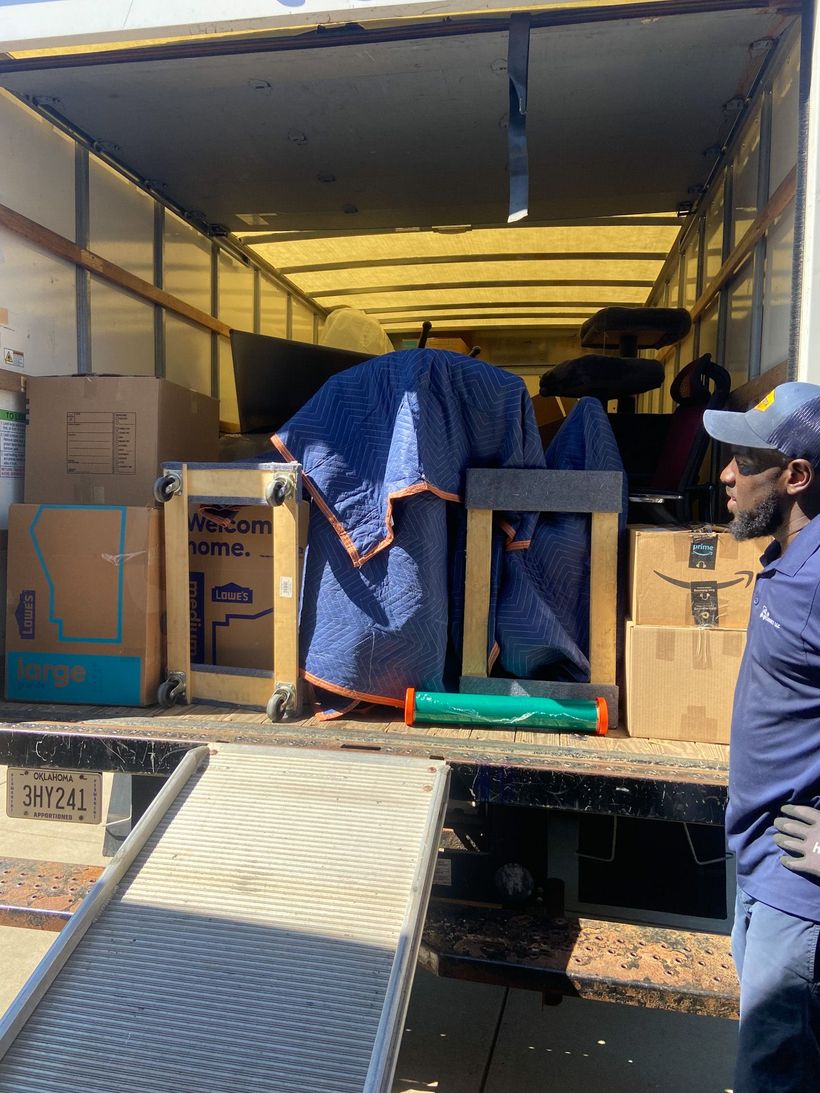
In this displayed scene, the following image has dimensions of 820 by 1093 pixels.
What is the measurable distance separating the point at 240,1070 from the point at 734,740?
1.11 meters

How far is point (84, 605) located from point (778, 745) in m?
1.90

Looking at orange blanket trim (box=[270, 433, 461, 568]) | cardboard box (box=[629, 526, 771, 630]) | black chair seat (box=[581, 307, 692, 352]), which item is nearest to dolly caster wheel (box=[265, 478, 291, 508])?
orange blanket trim (box=[270, 433, 461, 568])

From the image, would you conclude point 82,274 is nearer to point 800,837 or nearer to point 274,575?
point 274,575

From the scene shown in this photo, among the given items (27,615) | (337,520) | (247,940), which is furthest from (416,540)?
(27,615)

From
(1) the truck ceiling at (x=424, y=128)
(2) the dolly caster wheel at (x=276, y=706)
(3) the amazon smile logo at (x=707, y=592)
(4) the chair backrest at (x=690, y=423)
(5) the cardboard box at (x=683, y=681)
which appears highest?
(1) the truck ceiling at (x=424, y=128)

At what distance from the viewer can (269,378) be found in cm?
337

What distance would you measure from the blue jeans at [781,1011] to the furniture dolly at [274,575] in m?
1.34

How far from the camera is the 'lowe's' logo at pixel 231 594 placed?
2471mm

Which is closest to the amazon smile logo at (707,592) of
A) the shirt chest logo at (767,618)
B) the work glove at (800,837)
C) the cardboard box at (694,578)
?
the cardboard box at (694,578)

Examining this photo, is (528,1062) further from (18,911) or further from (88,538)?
(88,538)

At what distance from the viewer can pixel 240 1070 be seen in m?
1.46

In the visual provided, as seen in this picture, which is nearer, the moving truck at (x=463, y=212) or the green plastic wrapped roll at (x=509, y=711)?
the moving truck at (x=463, y=212)

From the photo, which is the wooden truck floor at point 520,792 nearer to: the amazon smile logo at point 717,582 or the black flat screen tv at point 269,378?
the amazon smile logo at point 717,582

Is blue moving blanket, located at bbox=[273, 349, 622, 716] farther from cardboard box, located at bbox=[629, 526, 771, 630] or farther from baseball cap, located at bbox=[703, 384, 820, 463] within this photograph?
baseball cap, located at bbox=[703, 384, 820, 463]
